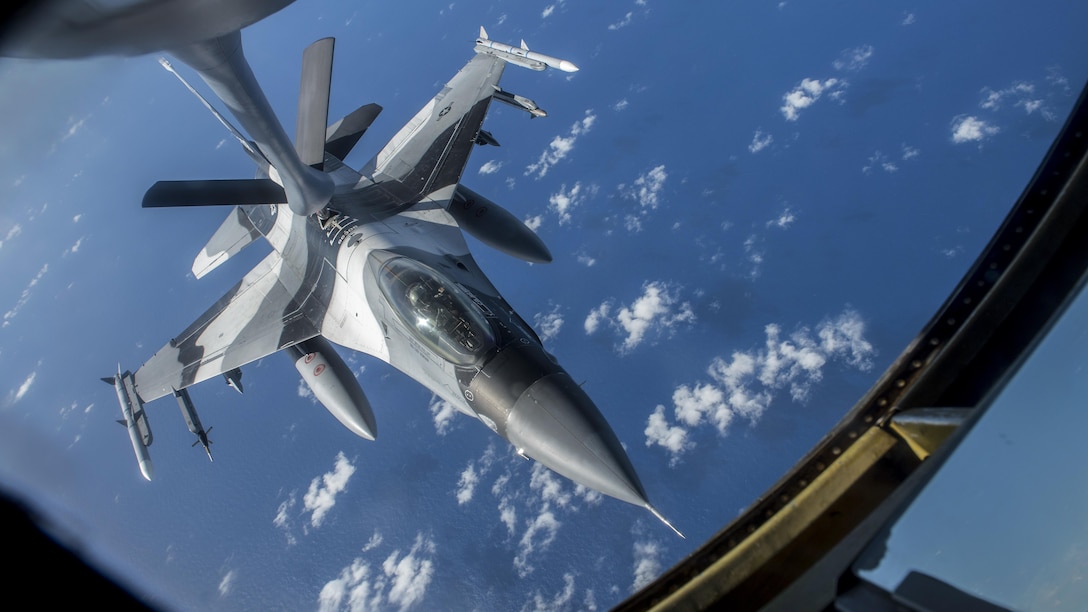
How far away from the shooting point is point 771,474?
12742mm

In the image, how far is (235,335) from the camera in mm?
12250

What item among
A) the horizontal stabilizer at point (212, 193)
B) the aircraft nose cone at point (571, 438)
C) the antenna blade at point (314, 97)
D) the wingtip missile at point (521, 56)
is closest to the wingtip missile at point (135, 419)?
the horizontal stabilizer at point (212, 193)

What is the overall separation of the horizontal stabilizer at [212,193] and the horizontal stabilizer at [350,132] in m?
4.03

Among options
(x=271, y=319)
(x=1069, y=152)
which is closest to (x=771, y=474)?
(x=1069, y=152)

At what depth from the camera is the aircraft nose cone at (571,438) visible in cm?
723

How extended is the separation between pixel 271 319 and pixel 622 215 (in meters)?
11.2

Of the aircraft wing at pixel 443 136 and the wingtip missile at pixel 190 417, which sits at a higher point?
the aircraft wing at pixel 443 136

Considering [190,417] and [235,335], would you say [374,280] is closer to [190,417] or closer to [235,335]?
[235,335]

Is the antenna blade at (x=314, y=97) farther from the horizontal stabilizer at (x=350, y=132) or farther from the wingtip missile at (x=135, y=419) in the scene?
the wingtip missile at (x=135, y=419)

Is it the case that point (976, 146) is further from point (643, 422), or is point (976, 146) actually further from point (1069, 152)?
point (1069, 152)

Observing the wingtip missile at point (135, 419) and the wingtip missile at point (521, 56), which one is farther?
the wingtip missile at point (521, 56)

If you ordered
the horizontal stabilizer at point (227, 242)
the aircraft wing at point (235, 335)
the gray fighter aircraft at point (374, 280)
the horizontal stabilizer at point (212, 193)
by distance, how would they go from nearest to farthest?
the gray fighter aircraft at point (374, 280), the horizontal stabilizer at point (212, 193), the aircraft wing at point (235, 335), the horizontal stabilizer at point (227, 242)

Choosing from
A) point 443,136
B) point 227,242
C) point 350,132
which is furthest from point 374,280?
point 227,242

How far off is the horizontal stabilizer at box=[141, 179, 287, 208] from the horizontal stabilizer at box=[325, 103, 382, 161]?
159 inches
